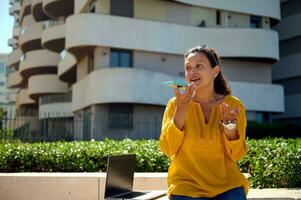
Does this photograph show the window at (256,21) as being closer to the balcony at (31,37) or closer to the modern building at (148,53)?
the modern building at (148,53)

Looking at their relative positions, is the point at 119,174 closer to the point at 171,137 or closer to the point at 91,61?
the point at 171,137

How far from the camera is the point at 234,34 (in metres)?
26.1

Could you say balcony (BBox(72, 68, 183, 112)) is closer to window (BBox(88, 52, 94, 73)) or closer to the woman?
window (BBox(88, 52, 94, 73))

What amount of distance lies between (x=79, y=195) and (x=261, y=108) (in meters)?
21.3

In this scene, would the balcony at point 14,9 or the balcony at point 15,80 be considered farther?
the balcony at point 14,9

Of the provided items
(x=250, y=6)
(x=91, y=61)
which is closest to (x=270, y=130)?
(x=250, y=6)

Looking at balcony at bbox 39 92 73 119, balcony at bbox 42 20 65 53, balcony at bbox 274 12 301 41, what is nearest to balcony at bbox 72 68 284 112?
balcony at bbox 39 92 73 119

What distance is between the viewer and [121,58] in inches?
928

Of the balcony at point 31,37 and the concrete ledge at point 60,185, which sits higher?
the balcony at point 31,37

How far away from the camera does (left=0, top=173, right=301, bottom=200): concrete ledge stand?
20.9ft

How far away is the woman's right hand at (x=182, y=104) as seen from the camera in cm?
295

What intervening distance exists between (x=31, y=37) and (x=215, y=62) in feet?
123

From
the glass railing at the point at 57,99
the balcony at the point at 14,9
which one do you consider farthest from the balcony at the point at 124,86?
the balcony at the point at 14,9

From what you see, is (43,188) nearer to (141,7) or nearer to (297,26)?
(141,7)
